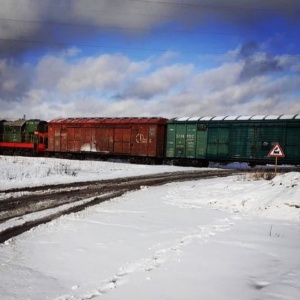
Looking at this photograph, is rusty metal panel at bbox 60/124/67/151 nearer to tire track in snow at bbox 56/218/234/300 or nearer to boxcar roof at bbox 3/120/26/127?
boxcar roof at bbox 3/120/26/127

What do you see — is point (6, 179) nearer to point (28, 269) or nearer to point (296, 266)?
point (28, 269)

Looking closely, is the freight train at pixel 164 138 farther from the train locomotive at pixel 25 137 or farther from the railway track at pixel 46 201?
the railway track at pixel 46 201

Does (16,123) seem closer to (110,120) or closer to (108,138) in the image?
(110,120)

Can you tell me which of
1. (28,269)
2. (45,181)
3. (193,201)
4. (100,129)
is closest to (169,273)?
(28,269)

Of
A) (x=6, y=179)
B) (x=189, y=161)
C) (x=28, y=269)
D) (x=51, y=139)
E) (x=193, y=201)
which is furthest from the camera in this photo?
(x=51, y=139)

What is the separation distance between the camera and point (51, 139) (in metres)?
33.7

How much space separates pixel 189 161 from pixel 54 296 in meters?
23.9

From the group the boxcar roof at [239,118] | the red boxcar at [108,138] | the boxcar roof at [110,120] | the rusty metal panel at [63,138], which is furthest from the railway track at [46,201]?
the rusty metal panel at [63,138]

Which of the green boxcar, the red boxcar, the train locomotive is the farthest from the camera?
the train locomotive

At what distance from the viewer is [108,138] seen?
30.1 metres

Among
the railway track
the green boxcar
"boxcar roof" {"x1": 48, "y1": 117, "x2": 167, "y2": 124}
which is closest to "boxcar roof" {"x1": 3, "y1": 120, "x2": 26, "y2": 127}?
→ "boxcar roof" {"x1": 48, "y1": 117, "x2": 167, "y2": 124}

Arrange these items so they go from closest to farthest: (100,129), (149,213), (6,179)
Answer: (149,213)
(6,179)
(100,129)

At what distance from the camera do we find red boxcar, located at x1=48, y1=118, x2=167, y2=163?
27969 millimetres

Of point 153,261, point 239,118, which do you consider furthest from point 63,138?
point 153,261
